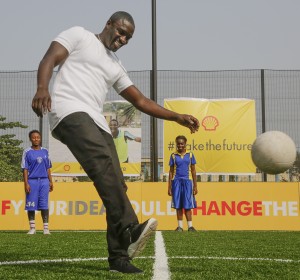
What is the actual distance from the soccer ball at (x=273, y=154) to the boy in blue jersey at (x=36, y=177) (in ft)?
14.4

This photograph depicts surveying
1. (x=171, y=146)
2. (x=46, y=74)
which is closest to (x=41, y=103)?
(x=46, y=74)

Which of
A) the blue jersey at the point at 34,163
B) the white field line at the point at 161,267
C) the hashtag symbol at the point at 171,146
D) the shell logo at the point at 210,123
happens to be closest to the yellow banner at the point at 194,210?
the hashtag symbol at the point at 171,146

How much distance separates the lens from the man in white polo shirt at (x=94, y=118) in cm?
393

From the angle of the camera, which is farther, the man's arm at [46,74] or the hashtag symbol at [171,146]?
the hashtag symbol at [171,146]

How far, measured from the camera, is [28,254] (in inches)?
227

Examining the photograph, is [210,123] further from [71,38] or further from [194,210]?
[71,38]

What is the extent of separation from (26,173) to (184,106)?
507 cm

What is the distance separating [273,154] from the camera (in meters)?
11.7

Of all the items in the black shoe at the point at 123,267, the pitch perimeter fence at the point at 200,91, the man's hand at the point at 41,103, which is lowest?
the black shoe at the point at 123,267

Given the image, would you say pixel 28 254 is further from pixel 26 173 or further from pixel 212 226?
pixel 212 226

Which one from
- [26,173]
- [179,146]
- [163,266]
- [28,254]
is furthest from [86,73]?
[179,146]

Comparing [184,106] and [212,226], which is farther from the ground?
[184,106]

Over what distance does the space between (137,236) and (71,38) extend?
146cm

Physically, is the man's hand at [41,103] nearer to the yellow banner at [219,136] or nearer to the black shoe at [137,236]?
the black shoe at [137,236]
